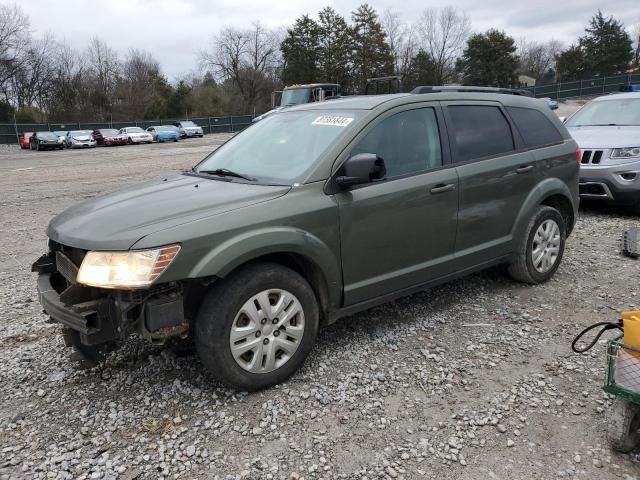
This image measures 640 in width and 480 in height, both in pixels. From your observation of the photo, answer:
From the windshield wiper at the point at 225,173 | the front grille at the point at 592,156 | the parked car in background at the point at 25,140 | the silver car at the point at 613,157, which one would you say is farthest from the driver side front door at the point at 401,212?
the parked car in background at the point at 25,140

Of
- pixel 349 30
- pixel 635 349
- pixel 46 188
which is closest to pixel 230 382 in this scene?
pixel 635 349

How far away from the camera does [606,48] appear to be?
199 feet

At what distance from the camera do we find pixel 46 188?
13.0 metres

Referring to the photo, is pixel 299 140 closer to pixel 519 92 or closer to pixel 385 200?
pixel 385 200

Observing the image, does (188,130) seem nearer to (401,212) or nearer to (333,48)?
(333,48)

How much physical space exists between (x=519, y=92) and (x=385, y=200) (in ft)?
→ 7.82

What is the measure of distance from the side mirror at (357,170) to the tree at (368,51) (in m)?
58.9

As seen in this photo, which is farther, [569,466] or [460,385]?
[460,385]

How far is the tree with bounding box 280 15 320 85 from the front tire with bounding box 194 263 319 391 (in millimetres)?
60901

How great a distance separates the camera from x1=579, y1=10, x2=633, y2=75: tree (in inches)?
2365

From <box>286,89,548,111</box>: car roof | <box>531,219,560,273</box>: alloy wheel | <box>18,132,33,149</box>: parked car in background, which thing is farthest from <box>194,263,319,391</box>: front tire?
<box>18,132,33,149</box>: parked car in background

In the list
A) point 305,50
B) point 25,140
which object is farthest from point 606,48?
point 25,140

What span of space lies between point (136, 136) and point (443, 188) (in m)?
37.1

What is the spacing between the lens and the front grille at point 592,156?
743cm
